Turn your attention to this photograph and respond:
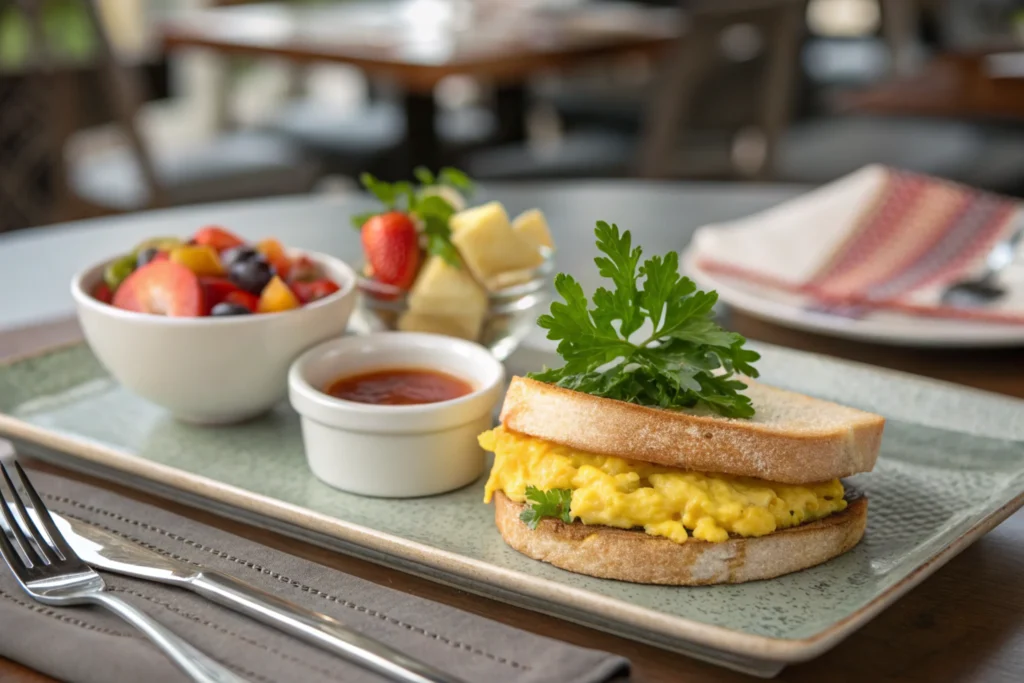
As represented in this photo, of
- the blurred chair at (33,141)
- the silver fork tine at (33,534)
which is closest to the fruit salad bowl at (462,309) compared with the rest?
the silver fork tine at (33,534)

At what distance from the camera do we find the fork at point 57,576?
1.04m

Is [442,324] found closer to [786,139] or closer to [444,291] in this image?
[444,291]

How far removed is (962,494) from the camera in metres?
1.45

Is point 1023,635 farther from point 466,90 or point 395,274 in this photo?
point 466,90

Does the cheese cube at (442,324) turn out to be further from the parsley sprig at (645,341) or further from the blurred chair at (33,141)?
the blurred chair at (33,141)

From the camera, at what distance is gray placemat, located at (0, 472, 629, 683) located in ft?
3.38

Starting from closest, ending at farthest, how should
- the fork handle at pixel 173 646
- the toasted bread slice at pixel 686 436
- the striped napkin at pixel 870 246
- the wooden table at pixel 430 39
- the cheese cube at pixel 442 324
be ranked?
the fork handle at pixel 173 646, the toasted bread slice at pixel 686 436, the cheese cube at pixel 442 324, the striped napkin at pixel 870 246, the wooden table at pixel 430 39

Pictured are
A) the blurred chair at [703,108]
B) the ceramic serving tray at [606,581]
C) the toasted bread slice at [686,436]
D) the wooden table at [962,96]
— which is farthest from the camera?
the blurred chair at [703,108]

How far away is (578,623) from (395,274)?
0.76 metres

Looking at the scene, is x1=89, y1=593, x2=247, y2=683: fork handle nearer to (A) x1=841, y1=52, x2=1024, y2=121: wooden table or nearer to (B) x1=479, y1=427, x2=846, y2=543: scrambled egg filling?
(B) x1=479, y1=427, x2=846, y2=543: scrambled egg filling

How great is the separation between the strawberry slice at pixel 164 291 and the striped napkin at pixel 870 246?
104cm

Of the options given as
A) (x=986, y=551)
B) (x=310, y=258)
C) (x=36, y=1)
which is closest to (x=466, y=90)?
(x=36, y=1)

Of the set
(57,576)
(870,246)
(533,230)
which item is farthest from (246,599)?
(870,246)

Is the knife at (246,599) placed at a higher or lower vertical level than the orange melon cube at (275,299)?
lower
